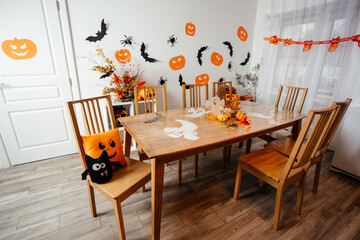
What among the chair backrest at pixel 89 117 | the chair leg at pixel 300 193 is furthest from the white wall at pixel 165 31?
the chair leg at pixel 300 193

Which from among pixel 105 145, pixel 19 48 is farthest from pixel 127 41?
pixel 105 145

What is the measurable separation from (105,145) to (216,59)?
273 centimetres

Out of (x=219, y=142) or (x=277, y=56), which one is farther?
(x=277, y=56)

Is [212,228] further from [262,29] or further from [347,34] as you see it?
[262,29]

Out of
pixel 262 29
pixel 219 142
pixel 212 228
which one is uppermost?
pixel 262 29

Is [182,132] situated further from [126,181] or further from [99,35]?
[99,35]

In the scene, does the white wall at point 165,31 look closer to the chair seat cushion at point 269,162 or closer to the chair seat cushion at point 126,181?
the chair seat cushion at point 126,181

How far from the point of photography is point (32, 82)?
207 centimetres

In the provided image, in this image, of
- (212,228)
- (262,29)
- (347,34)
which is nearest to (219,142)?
(212,228)

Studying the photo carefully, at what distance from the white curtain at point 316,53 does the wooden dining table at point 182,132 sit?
1.11 meters

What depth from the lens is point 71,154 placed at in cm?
246

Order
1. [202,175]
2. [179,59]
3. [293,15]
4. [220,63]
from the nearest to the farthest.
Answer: [202,175]
[293,15]
[179,59]
[220,63]

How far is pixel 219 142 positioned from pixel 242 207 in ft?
2.60

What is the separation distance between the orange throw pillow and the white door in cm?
134
